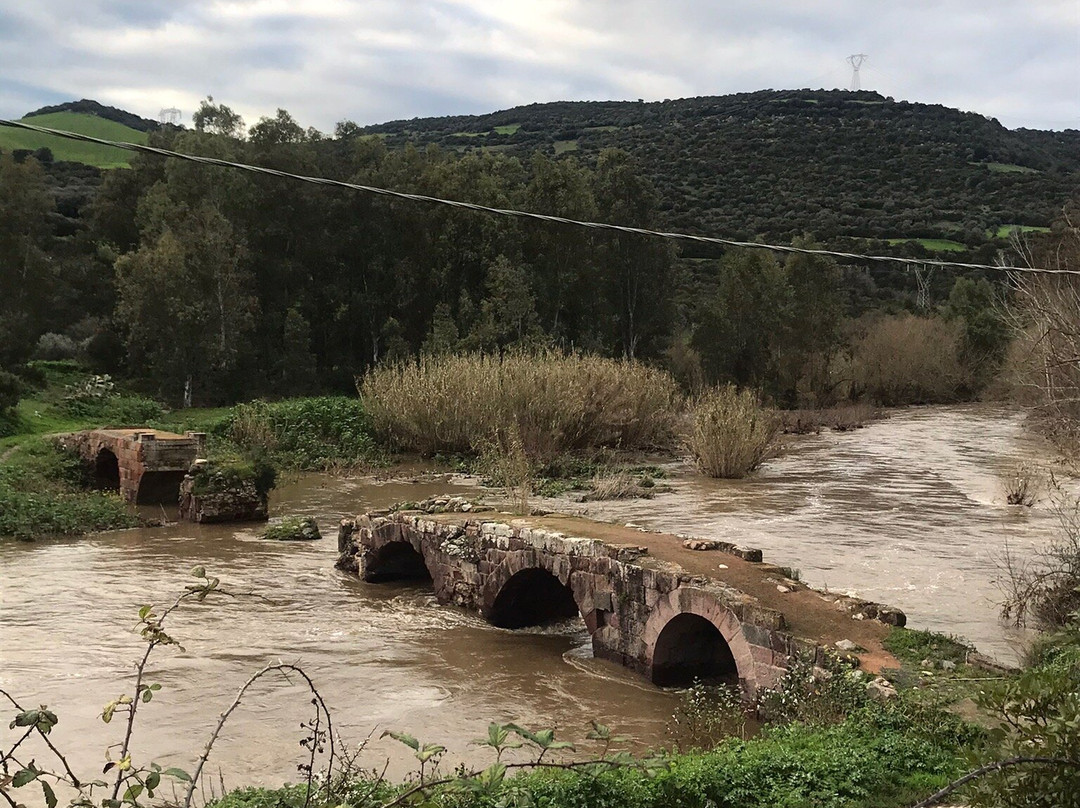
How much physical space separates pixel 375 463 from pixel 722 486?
9.40m

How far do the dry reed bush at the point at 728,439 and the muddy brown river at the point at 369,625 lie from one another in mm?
2523

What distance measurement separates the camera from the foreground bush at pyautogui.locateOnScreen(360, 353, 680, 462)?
25.9 meters

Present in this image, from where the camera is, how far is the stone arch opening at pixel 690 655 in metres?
9.73

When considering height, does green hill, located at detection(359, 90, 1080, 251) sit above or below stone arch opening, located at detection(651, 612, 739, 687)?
above

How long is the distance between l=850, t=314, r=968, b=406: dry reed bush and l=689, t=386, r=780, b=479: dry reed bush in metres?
22.6

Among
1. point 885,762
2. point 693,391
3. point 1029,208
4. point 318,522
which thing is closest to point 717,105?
point 1029,208

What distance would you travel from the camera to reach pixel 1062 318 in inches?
505

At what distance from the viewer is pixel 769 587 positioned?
9703 millimetres

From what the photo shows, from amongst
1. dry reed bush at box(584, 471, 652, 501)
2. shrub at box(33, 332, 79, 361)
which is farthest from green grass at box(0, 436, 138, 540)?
shrub at box(33, 332, 79, 361)

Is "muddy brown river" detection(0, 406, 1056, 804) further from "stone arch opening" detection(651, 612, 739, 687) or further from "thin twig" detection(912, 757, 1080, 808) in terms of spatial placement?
"thin twig" detection(912, 757, 1080, 808)

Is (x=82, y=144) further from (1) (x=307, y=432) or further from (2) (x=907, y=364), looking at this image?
(2) (x=907, y=364)

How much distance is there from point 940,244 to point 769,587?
62.9 metres

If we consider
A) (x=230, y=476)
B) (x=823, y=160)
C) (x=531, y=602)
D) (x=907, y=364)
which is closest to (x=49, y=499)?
(x=230, y=476)

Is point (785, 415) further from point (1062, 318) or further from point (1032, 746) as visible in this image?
point (1032, 746)
